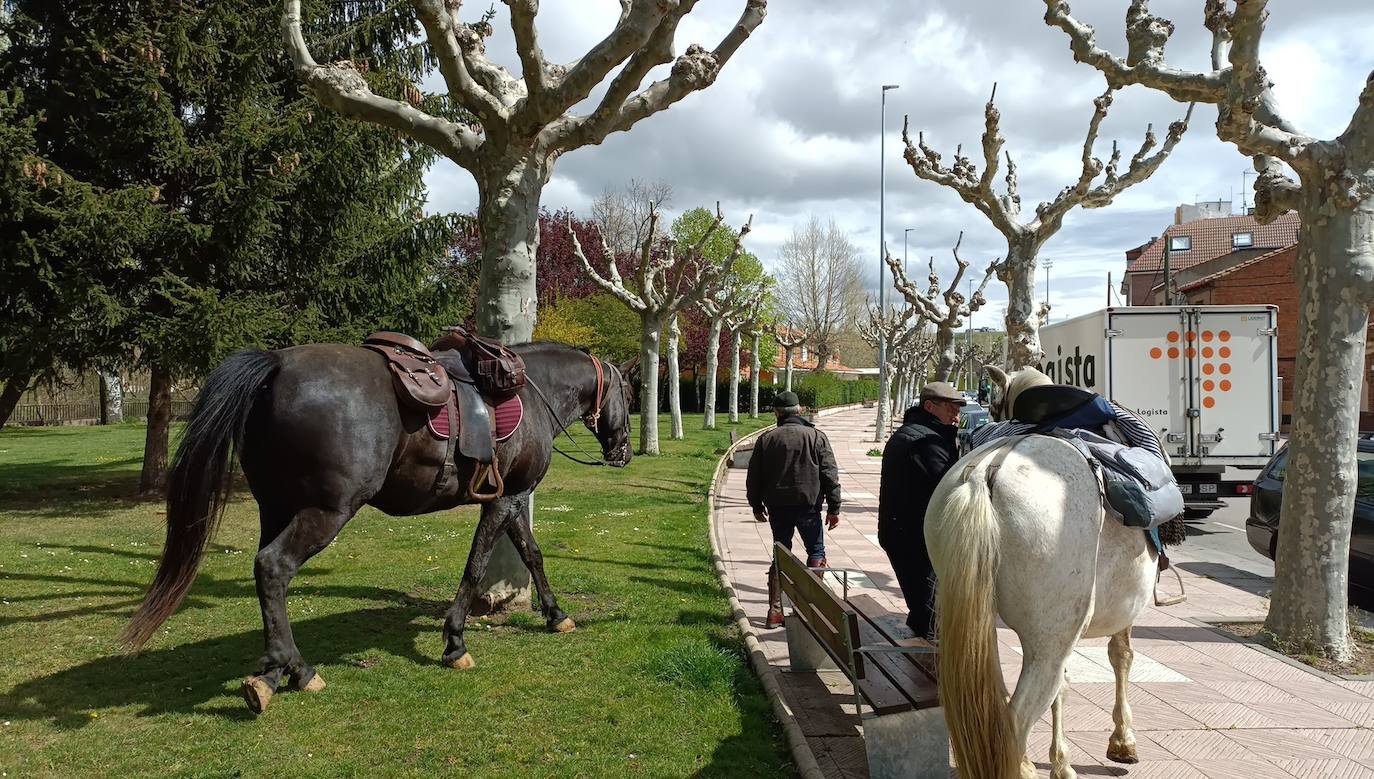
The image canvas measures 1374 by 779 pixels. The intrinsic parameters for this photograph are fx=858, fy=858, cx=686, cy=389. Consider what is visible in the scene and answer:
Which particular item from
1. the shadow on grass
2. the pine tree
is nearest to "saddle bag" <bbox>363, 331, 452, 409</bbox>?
the shadow on grass

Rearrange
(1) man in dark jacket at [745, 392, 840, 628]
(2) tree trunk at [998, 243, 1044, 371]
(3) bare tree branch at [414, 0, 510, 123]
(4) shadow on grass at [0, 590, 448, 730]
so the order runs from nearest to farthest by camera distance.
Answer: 1. (4) shadow on grass at [0, 590, 448, 730]
2. (3) bare tree branch at [414, 0, 510, 123]
3. (1) man in dark jacket at [745, 392, 840, 628]
4. (2) tree trunk at [998, 243, 1044, 371]

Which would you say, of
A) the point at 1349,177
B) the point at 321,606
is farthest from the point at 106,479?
the point at 1349,177

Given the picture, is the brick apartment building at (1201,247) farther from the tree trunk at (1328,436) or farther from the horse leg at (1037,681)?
the horse leg at (1037,681)

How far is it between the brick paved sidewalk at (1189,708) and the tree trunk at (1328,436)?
0.50 meters

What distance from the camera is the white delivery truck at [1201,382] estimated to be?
12086mm

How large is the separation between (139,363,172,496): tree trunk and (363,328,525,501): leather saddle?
Result: 385 inches

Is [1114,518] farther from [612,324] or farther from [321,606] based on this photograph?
[612,324]

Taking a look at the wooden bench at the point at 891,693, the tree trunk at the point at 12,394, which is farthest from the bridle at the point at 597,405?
the tree trunk at the point at 12,394

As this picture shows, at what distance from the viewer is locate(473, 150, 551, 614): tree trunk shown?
22.5 ft

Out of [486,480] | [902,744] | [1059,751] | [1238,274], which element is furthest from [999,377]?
[1238,274]

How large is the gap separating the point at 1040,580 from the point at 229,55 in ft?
45.0

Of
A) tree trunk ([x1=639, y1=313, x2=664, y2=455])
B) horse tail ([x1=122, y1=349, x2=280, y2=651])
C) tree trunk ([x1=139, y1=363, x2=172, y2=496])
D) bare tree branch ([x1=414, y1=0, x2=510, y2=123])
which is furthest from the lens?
tree trunk ([x1=639, y1=313, x2=664, y2=455])

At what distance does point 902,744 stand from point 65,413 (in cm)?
4459

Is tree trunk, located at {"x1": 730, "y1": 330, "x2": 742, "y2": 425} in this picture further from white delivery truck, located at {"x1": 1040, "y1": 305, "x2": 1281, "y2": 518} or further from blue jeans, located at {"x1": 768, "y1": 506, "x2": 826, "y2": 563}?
blue jeans, located at {"x1": 768, "y1": 506, "x2": 826, "y2": 563}
